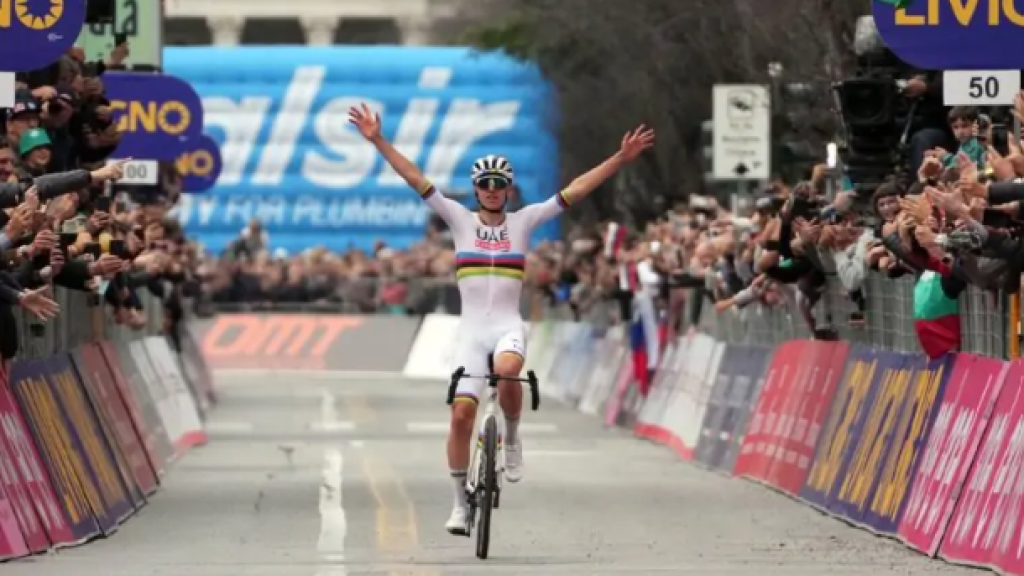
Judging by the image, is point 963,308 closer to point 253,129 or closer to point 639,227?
point 639,227

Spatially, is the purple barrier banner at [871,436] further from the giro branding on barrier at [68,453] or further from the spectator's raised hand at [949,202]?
the giro branding on barrier at [68,453]

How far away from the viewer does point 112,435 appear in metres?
22.8

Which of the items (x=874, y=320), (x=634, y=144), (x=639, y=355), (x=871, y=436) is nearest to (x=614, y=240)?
(x=639, y=355)

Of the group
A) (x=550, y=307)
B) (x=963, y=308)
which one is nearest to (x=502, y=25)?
(x=550, y=307)

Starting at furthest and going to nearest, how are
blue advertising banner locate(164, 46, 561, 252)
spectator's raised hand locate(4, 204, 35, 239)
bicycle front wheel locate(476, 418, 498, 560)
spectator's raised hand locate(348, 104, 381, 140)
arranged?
1. blue advertising banner locate(164, 46, 561, 252)
2. spectator's raised hand locate(348, 104, 381, 140)
3. bicycle front wheel locate(476, 418, 498, 560)
4. spectator's raised hand locate(4, 204, 35, 239)

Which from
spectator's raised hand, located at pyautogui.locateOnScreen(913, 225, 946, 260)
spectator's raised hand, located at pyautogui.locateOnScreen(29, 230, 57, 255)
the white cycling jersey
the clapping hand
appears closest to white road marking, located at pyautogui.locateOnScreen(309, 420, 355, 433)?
the clapping hand

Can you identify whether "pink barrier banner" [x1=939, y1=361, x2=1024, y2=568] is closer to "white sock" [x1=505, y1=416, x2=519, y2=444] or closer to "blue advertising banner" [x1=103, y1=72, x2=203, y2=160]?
"white sock" [x1=505, y1=416, x2=519, y2=444]

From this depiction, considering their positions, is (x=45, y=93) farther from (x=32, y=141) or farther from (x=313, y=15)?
(x=313, y=15)

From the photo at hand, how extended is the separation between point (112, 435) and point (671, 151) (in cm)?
2077

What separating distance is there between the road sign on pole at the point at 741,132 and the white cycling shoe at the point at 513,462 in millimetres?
14675

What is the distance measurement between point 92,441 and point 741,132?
13766 millimetres

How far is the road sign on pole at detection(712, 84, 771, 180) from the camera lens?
33.8 metres

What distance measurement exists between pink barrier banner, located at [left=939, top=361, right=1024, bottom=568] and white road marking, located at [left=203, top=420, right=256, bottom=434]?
60.5ft

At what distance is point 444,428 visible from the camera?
3609cm
